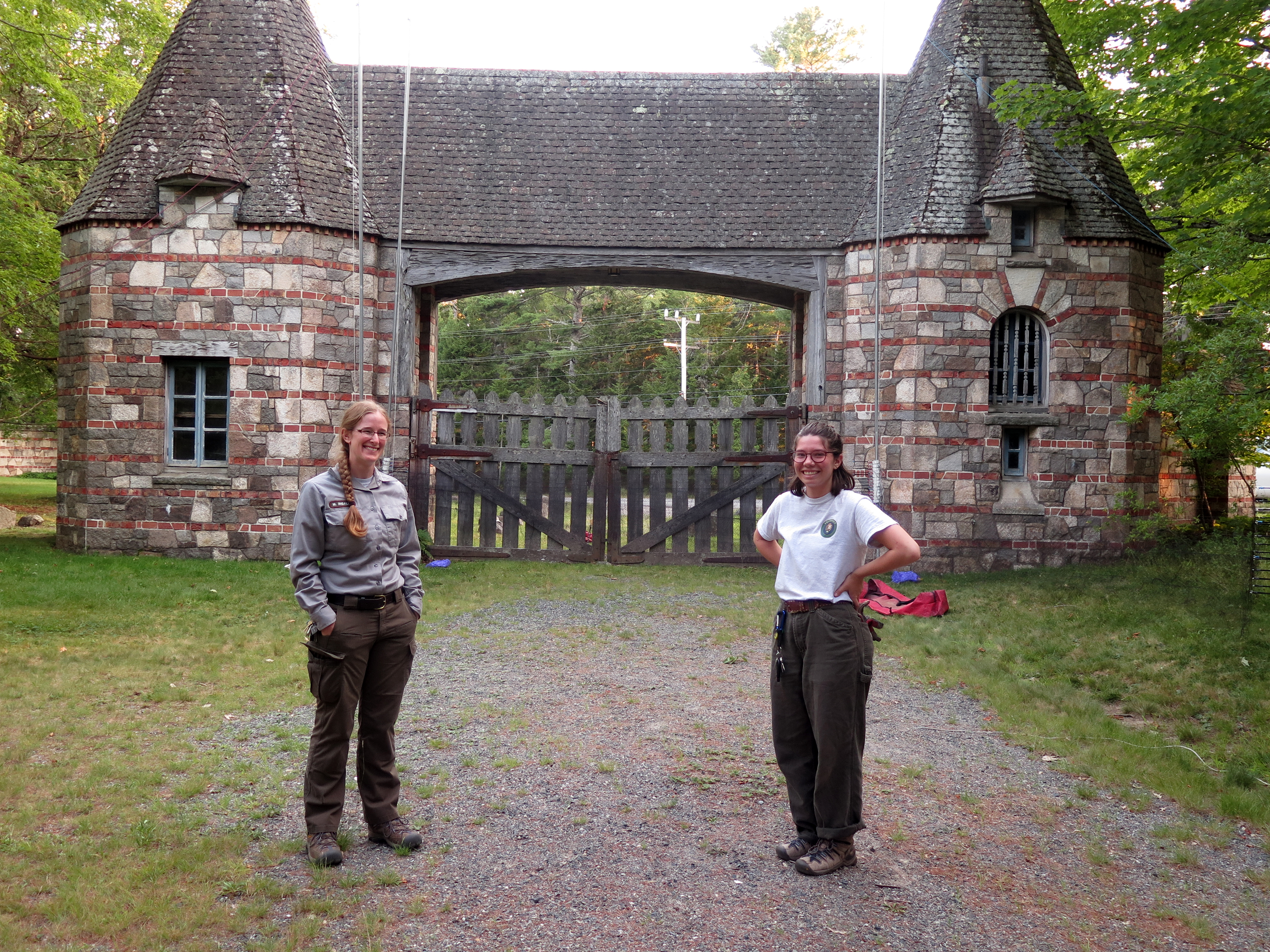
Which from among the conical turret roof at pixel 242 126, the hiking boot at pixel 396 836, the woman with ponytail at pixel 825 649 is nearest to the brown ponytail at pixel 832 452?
the woman with ponytail at pixel 825 649

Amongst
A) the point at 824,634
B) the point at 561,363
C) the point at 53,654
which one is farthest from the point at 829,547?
the point at 561,363

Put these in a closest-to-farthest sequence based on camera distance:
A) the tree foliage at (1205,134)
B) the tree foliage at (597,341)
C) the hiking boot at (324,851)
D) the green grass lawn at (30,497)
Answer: the hiking boot at (324,851), the tree foliage at (1205,134), the green grass lawn at (30,497), the tree foliage at (597,341)

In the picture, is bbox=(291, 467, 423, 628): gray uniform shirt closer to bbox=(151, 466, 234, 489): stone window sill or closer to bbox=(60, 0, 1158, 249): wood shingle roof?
bbox=(151, 466, 234, 489): stone window sill

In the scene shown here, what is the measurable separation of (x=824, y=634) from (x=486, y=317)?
37474mm

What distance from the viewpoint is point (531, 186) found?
14.8m

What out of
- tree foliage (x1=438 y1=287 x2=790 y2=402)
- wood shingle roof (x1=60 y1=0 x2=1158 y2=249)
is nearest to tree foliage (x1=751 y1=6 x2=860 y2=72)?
tree foliage (x1=438 y1=287 x2=790 y2=402)

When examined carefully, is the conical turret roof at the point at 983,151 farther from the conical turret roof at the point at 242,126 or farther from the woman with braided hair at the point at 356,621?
the woman with braided hair at the point at 356,621

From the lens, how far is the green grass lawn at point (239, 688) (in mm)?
3941

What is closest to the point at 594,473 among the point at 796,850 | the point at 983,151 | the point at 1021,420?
the point at 1021,420

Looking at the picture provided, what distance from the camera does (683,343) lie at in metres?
33.6

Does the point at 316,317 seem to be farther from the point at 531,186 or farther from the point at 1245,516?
the point at 1245,516

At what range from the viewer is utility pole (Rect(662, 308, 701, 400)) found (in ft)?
111

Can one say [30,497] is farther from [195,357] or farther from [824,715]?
[824,715]

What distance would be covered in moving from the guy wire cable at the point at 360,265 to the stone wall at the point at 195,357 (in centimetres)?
62
